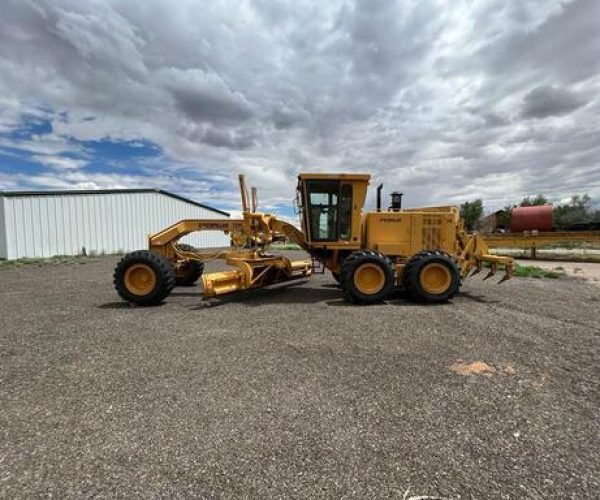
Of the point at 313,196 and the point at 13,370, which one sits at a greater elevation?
the point at 313,196

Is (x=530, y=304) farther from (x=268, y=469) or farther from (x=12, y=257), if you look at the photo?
(x=12, y=257)

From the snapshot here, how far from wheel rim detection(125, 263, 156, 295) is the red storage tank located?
22.7 m

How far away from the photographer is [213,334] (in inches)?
228

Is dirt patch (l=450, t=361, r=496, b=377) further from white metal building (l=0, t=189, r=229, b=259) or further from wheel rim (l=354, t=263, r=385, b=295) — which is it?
white metal building (l=0, t=189, r=229, b=259)

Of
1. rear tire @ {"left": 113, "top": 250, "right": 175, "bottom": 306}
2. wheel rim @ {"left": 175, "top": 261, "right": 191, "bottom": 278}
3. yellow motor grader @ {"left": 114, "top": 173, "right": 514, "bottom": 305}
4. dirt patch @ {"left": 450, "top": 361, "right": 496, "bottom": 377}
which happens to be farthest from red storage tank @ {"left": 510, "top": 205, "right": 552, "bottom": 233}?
rear tire @ {"left": 113, "top": 250, "right": 175, "bottom": 306}

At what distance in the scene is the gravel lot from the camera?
2.45 metres

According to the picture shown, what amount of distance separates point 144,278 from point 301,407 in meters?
6.16

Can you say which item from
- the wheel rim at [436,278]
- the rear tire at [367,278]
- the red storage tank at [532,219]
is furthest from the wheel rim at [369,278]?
the red storage tank at [532,219]

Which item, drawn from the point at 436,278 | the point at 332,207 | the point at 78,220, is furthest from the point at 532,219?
the point at 78,220

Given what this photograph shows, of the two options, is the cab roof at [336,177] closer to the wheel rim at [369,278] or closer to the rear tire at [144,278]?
the wheel rim at [369,278]

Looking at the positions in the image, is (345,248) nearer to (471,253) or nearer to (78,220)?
(471,253)

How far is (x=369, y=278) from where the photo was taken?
840cm

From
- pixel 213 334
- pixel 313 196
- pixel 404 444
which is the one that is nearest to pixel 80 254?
pixel 313 196

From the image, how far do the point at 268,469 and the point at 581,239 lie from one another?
2259 centimetres
